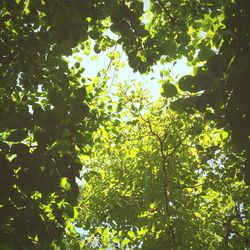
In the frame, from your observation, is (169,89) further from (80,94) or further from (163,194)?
(163,194)

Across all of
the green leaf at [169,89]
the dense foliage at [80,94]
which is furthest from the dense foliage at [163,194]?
the green leaf at [169,89]

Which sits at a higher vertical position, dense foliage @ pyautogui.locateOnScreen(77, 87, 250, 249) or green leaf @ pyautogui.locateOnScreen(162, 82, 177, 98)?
dense foliage @ pyautogui.locateOnScreen(77, 87, 250, 249)

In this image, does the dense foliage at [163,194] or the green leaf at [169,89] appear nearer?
the green leaf at [169,89]

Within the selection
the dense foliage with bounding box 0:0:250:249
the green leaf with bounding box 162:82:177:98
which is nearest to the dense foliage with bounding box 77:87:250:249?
the dense foliage with bounding box 0:0:250:249

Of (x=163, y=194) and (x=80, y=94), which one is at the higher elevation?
(x=163, y=194)

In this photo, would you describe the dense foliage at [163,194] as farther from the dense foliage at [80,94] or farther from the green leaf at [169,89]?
the green leaf at [169,89]

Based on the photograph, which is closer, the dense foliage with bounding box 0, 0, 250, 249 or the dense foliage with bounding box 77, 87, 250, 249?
the dense foliage with bounding box 0, 0, 250, 249


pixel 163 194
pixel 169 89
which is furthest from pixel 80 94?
pixel 163 194

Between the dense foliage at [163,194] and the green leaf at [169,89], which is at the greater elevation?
the dense foliage at [163,194]

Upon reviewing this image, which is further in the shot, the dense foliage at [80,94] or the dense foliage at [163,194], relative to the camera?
the dense foliage at [163,194]

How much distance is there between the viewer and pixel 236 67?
1.80 m

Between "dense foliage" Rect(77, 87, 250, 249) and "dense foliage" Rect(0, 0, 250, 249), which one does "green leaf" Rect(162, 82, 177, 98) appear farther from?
"dense foliage" Rect(77, 87, 250, 249)

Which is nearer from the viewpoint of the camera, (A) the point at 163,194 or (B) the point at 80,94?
(B) the point at 80,94

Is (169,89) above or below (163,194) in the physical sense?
below
